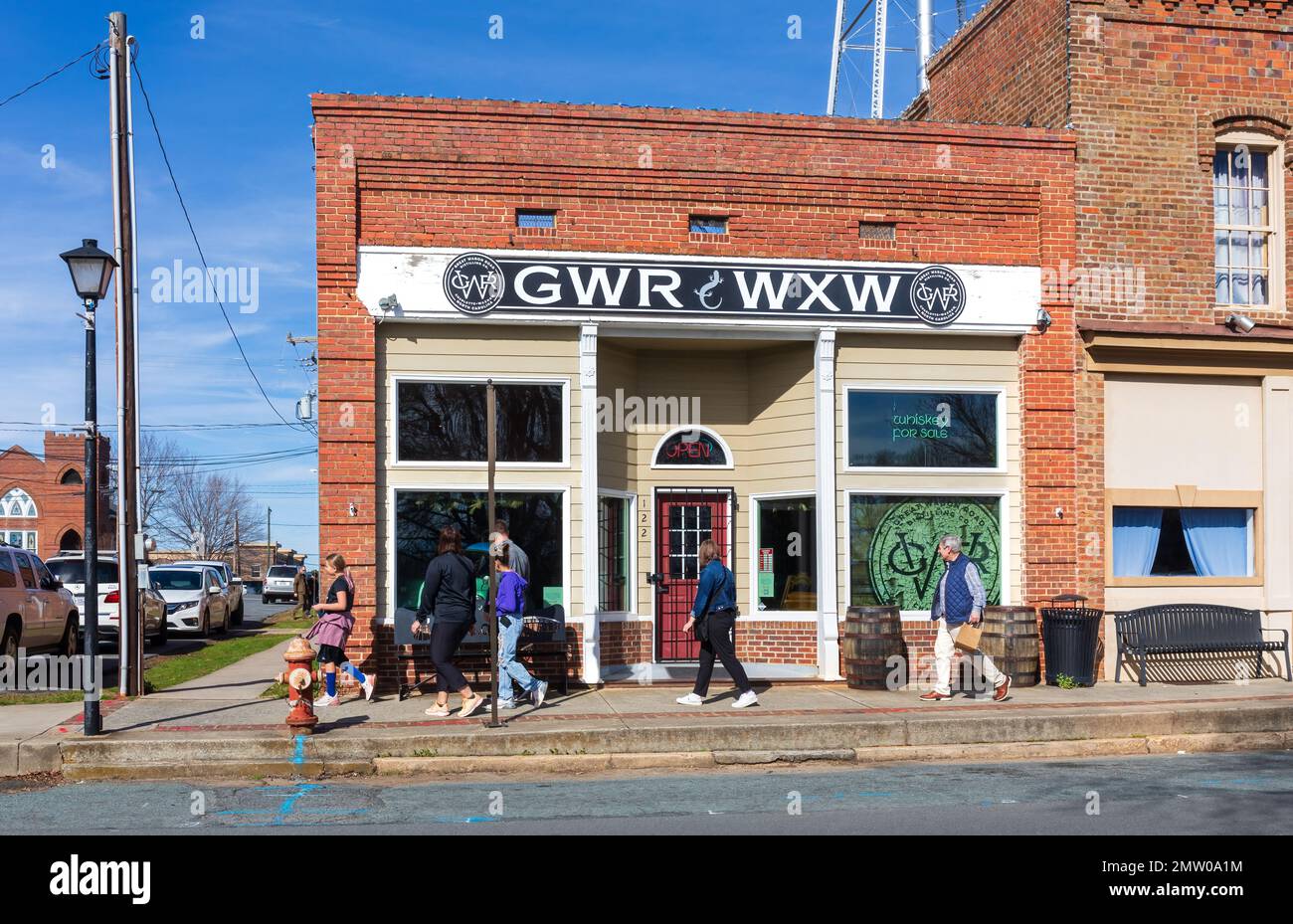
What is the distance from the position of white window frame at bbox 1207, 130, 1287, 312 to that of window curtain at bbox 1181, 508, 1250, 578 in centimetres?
263

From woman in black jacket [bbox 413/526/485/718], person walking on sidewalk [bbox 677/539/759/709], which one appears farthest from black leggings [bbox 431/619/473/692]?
person walking on sidewalk [bbox 677/539/759/709]

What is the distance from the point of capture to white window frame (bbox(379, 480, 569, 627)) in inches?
549

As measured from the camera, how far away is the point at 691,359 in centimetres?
1595

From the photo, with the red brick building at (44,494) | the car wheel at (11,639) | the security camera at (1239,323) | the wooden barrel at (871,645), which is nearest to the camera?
the wooden barrel at (871,645)

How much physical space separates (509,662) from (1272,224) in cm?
1133

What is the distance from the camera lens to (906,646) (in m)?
14.9

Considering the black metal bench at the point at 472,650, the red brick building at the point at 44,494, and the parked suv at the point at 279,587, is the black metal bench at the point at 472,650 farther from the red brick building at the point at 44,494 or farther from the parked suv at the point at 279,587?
the red brick building at the point at 44,494

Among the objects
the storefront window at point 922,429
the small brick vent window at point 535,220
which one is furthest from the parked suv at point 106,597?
the storefront window at point 922,429

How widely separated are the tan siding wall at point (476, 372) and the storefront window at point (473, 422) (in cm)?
13

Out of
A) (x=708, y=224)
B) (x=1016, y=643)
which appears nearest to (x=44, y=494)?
(x=708, y=224)

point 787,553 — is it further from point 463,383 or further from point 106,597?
point 106,597

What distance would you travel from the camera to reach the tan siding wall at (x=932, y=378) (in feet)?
49.6

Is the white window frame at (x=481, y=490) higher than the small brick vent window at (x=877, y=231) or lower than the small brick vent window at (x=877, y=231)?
lower

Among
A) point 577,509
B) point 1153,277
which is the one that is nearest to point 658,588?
point 577,509
